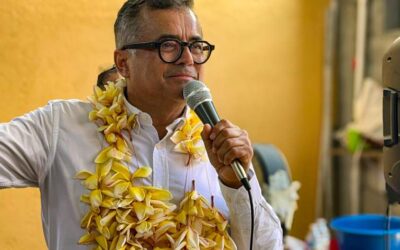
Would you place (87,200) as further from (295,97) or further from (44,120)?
(295,97)

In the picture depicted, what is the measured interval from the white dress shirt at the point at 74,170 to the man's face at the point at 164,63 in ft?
0.26

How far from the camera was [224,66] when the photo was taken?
2621 mm

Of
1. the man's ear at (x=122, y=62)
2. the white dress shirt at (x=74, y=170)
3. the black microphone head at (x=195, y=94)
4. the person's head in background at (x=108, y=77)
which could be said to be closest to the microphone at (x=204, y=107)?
the black microphone head at (x=195, y=94)

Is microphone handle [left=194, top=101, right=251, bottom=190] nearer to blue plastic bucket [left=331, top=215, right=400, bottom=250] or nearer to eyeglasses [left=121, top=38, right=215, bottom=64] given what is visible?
eyeglasses [left=121, top=38, right=215, bottom=64]

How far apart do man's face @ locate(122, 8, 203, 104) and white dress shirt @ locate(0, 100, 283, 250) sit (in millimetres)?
79

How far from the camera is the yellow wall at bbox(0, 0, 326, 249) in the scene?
63.0 inches

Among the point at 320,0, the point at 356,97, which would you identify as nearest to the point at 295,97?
the point at 356,97

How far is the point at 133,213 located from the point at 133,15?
465 mm

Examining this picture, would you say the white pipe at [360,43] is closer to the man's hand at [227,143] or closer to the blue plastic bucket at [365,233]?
the blue plastic bucket at [365,233]

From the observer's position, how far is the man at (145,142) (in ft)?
3.48

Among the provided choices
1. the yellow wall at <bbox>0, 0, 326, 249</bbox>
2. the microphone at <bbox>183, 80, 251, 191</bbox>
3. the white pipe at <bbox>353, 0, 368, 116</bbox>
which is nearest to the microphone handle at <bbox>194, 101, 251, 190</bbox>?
the microphone at <bbox>183, 80, 251, 191</bbox>

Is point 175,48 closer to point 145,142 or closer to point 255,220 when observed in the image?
point 145,142

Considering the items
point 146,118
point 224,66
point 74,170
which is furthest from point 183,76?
point 224,66

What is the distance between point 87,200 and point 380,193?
237 centimetres
